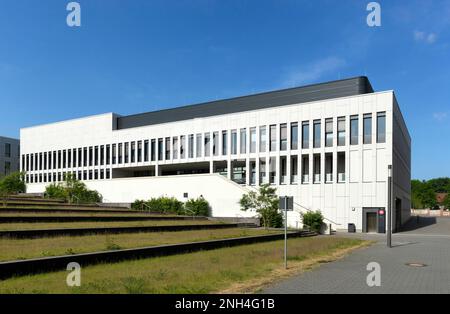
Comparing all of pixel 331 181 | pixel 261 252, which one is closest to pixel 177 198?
pixel 331 181

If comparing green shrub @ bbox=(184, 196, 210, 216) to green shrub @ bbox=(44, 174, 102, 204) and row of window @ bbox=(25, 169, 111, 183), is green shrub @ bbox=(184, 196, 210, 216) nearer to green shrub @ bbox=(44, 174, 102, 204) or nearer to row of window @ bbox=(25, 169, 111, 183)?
green shrub @ bbox=(44, 174, 102, 204)

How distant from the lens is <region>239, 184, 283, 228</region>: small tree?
3609 centimetres

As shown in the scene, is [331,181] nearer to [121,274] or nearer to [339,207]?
[339,207]

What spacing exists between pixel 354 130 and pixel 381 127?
259cm

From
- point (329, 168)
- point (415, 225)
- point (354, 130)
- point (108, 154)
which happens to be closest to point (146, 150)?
point (108, 154)

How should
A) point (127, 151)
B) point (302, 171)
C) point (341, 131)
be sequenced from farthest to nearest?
point (127, 151) < point (302, 171) < point (341, 131)

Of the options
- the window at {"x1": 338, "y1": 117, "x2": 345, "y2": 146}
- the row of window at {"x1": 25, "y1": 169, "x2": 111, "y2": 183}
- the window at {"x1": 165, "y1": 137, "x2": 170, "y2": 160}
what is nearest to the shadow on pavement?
the window at {"x1": 338, "y1": 117, "x2": 345, "y2": 146}

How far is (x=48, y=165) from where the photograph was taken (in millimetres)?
70000

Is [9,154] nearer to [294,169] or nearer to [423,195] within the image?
[294,169]

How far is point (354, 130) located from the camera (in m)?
42.9

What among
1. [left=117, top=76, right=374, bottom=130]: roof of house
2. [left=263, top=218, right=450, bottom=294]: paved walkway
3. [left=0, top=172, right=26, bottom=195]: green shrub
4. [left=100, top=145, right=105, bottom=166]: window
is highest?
[left=117, top=76, right=374, bottom=130]: roof of house

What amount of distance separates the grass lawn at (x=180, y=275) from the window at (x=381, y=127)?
1021 inches

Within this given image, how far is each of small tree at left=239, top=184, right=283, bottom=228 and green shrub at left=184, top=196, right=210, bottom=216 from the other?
7976 millimetres

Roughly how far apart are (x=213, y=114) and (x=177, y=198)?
13.3m
